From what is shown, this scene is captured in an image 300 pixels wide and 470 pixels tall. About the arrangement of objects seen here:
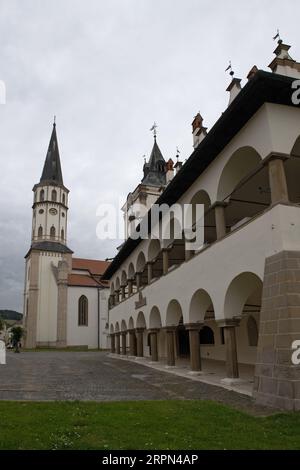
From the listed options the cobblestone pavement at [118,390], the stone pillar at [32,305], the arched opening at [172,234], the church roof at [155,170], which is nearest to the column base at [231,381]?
the cobblestone pavement at [118,390]

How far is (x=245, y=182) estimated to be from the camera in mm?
12891

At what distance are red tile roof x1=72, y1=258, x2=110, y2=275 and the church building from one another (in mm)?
206

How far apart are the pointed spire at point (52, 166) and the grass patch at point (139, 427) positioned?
189 ft

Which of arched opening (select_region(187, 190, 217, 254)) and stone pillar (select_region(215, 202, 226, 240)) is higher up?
arched opening (select_region(187, 190, 217, 254))

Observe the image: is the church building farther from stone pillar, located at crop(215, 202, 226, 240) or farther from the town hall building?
stone pillar, located at crop(215, 202, 226, 240)

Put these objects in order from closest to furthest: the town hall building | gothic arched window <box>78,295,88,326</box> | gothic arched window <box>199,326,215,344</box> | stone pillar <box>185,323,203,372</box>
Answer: the town hall building
stone pillar <box>185,323,203,372</box>
gothic arched window <box>199,326,215,344</box>
gothic arched window <box>78,295,88,326</box>

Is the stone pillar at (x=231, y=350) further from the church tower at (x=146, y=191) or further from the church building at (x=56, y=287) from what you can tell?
the church building at (x=56, y=287)

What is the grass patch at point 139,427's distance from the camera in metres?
5.62

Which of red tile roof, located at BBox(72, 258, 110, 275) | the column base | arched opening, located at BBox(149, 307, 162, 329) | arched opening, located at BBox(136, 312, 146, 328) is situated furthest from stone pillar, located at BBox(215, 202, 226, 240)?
red tile roof, located at BBox(72, 258, 110, 275)

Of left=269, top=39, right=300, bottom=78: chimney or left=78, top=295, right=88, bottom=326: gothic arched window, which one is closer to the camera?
left=269, top=39, right=300, bottom=78: chimney

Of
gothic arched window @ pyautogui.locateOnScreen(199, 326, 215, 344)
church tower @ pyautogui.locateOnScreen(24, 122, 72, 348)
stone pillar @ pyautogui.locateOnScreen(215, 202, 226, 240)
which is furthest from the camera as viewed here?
church tower @ pyautogui.locateOnScreen(24, 122, 72, 348)

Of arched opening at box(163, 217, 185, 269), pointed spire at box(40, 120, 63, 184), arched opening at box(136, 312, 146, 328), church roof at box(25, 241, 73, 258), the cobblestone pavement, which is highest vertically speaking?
pointed spire at box(40, 120, 63, 184)

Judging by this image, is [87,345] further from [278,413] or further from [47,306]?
[278,413]

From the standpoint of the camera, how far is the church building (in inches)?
2138
